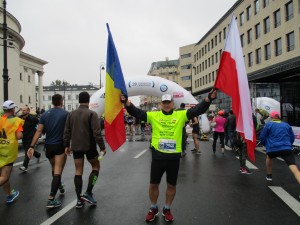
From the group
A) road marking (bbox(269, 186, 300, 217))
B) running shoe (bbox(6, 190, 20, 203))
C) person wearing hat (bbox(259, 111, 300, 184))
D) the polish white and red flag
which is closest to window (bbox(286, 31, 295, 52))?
person wearing hat (bbox(259, 111, 300, 184))

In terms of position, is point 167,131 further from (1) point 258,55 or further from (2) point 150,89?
(1) point 258,55

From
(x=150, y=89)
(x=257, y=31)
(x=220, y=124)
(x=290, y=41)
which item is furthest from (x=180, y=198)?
(x=257, y=31)

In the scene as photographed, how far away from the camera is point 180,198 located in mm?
5699

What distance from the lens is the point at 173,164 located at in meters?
4.47

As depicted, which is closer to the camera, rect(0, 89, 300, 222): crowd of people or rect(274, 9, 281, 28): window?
rect(0, 89, 300, 222): crowd of people

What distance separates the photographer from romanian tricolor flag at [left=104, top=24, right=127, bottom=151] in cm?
496

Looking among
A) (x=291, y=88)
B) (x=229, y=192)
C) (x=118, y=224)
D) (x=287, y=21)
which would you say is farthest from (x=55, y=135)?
(x=287, y=21)

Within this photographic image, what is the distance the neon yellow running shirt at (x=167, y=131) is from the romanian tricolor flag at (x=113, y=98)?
2.34 ft

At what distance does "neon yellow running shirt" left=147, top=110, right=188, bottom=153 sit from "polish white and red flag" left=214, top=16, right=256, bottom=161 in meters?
0.83

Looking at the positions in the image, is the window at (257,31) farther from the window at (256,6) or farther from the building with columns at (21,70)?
the building with columns at (21,70)

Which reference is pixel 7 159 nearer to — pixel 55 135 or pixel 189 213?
pixel 55 135

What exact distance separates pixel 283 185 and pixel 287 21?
101 feet

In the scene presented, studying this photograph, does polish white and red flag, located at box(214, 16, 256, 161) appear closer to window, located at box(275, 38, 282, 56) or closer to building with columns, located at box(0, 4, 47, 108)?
window, located at box(275, 38, 282, 56)

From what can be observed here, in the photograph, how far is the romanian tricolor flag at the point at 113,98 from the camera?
16.3 ft
